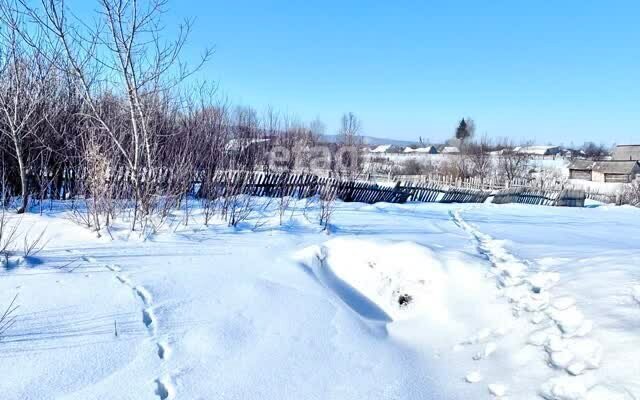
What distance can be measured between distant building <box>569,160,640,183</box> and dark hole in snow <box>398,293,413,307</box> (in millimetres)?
41761

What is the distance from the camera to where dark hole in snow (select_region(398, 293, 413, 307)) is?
3.62 meters

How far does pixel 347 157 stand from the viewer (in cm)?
2427

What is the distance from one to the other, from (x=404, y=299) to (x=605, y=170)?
151 ft

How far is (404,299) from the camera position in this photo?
368 centimetres

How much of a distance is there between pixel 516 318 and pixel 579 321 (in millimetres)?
453

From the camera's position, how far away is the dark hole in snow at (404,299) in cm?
362

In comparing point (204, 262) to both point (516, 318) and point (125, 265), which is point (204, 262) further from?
point (516, 318)

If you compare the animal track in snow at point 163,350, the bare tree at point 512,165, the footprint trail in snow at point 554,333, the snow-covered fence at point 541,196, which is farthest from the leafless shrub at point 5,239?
the bare tree at point 512,165

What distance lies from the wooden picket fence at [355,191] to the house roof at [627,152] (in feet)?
114

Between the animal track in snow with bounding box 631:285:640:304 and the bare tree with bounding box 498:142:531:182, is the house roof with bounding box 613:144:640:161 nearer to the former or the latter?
the bare tree with bounding box 498:142:531:182

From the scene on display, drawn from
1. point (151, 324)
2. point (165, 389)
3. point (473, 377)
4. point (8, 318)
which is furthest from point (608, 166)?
point (8, 318)

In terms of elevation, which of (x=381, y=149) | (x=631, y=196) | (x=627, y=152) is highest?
(x=381, y=149)

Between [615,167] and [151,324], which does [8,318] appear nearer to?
[151,324]

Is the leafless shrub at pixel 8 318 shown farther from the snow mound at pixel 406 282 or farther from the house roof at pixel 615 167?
the house roof at pixel 615 167
